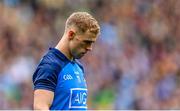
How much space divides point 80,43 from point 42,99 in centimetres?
46

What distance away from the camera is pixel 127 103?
9477mm

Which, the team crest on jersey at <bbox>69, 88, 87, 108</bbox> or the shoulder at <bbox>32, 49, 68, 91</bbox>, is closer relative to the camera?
the shoulder at <bbox>32, 49, 68, 91</bbox>

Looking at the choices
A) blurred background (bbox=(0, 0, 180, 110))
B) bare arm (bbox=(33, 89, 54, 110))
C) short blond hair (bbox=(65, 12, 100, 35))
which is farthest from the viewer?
blurred background (bbox=(0, 0, 180, 110))

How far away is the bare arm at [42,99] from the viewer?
14.7 feet

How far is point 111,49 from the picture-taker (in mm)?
9969

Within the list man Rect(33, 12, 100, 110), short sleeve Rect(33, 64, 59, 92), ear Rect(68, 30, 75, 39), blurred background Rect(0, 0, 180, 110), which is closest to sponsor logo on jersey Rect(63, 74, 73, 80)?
man Rect(33, 12, 100, 110)

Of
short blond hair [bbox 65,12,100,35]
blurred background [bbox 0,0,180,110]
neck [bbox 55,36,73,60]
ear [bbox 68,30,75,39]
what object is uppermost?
short blond hair [bbox 65,12,100,35]

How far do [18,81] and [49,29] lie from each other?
1058 mm

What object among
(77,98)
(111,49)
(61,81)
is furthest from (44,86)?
(111,49)

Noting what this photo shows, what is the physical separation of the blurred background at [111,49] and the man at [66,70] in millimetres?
4703

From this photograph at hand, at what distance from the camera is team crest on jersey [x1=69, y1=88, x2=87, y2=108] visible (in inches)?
187

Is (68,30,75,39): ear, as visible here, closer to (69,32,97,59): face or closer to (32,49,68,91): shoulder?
(69,32,97,59): face

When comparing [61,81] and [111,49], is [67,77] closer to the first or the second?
[61,81]

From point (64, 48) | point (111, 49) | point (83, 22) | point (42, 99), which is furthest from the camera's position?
point (111, 49)
